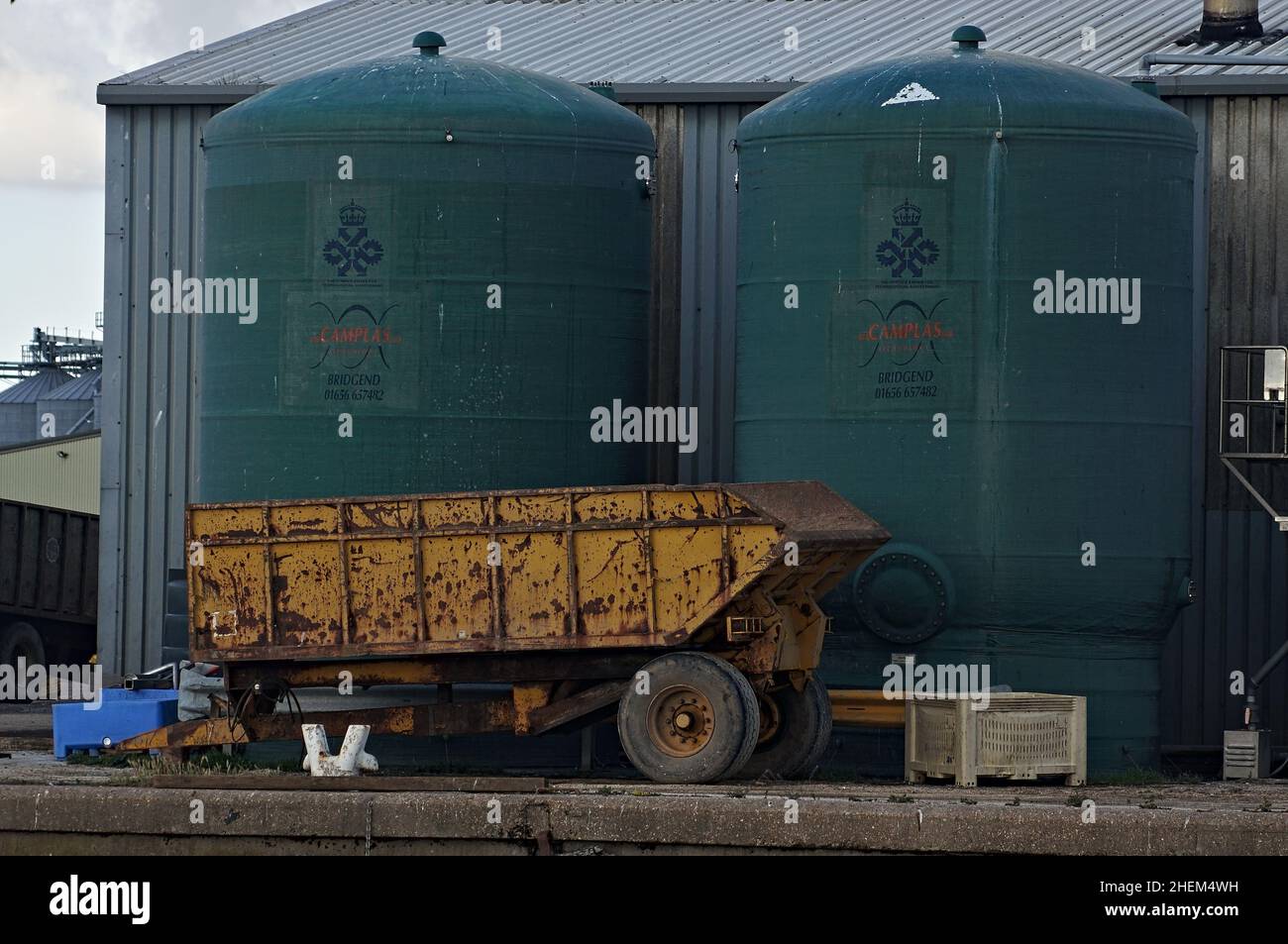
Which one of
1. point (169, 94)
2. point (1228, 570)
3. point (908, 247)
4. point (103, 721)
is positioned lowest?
point (103, 721)

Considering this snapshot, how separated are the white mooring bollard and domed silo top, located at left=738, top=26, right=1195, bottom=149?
6.22 meters

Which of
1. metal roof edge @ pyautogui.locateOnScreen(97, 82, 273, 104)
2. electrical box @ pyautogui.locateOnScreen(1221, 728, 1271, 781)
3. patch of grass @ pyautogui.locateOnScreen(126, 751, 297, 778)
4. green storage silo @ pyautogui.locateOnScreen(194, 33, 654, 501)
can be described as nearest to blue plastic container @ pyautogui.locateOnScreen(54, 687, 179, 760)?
patch of grass @ pyautogui.locateOnScreen(126, 751, 297, 778)

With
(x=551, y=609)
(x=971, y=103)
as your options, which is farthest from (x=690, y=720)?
(x=971, y=103)

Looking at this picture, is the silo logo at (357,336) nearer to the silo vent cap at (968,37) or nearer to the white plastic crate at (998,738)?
the white plastic crate at (998,738)

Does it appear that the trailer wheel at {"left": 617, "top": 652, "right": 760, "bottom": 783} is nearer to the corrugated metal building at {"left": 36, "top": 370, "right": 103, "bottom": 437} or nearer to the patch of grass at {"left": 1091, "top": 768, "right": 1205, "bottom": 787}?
the patch of grass at {"left": 1091, "top": 768, "right": 1205, "bottom": 787}

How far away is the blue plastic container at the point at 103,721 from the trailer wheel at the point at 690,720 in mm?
4425

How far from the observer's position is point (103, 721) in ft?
57.8

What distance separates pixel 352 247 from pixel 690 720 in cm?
534

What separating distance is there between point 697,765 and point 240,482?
5.38 meters

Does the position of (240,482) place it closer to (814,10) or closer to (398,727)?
(398,727)

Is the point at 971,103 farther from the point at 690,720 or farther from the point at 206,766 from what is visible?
the point at 206,766

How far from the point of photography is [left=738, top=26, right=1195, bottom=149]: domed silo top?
55.6 feet

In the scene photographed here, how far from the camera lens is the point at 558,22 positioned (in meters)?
26.2

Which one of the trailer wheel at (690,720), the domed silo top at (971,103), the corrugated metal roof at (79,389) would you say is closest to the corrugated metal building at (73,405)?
the corrugated metal roof at (79,389)
